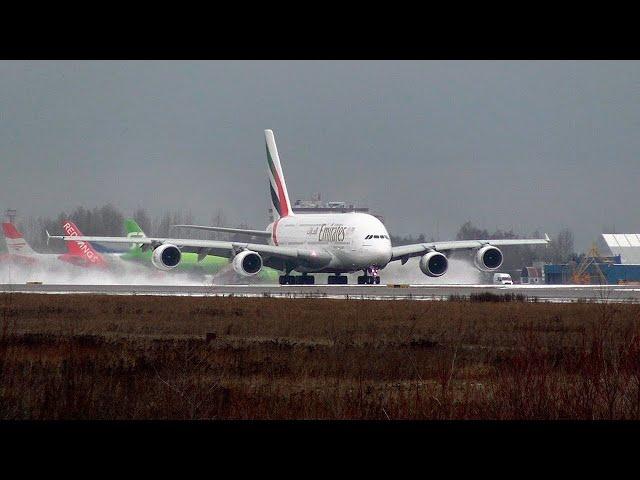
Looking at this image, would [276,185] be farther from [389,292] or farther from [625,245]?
[625,245]

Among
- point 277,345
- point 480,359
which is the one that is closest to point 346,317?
point 277,345

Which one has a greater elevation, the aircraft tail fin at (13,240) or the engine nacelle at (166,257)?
the aircraft tail fin at (13,240)

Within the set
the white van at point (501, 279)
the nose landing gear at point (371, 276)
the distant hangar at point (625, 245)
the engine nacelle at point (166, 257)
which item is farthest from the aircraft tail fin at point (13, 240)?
the distant hangar at point (625, 245)

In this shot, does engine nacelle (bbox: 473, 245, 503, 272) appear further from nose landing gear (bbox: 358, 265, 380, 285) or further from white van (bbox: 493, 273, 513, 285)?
white van (bbox: 493, 273, 513, 285)

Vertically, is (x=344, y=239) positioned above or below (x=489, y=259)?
above

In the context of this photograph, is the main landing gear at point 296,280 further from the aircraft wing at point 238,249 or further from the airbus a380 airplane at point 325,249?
the aircraft wing at point 238,249

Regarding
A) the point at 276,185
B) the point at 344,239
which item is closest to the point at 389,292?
the point at 344,239
